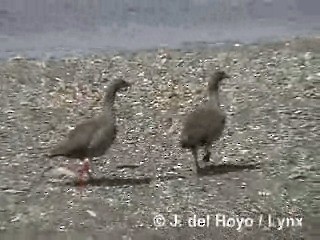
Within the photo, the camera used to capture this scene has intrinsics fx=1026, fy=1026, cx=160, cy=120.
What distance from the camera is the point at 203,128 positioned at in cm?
252

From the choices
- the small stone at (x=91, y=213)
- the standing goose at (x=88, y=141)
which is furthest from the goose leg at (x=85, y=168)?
the small stone at (x=91, y=213)

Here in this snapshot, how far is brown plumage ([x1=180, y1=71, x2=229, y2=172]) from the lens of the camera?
2498mm

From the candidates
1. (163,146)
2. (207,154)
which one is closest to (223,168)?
(207,154)

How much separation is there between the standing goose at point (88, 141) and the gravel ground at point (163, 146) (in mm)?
36

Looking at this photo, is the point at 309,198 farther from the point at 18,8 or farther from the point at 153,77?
the point at 18,8

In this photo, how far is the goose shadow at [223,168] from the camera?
250 centimetres

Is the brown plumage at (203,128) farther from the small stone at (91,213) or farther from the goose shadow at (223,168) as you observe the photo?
the small stone at (91,213)

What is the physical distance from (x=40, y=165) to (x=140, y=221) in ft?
1.17

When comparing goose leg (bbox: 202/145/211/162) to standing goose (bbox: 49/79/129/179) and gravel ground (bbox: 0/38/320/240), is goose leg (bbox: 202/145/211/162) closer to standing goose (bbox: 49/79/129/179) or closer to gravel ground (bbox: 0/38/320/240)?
gravel ground (bbox: 0/38/320/240)

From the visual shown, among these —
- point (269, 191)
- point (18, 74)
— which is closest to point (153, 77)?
point (18, 74)

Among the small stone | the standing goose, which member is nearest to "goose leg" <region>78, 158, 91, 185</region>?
the standing goose

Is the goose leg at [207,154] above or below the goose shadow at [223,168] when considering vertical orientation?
above

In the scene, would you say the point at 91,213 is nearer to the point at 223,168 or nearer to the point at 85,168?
the point at 85,168

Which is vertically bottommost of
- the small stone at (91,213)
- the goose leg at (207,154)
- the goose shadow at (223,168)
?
the small stone at (91,213)
